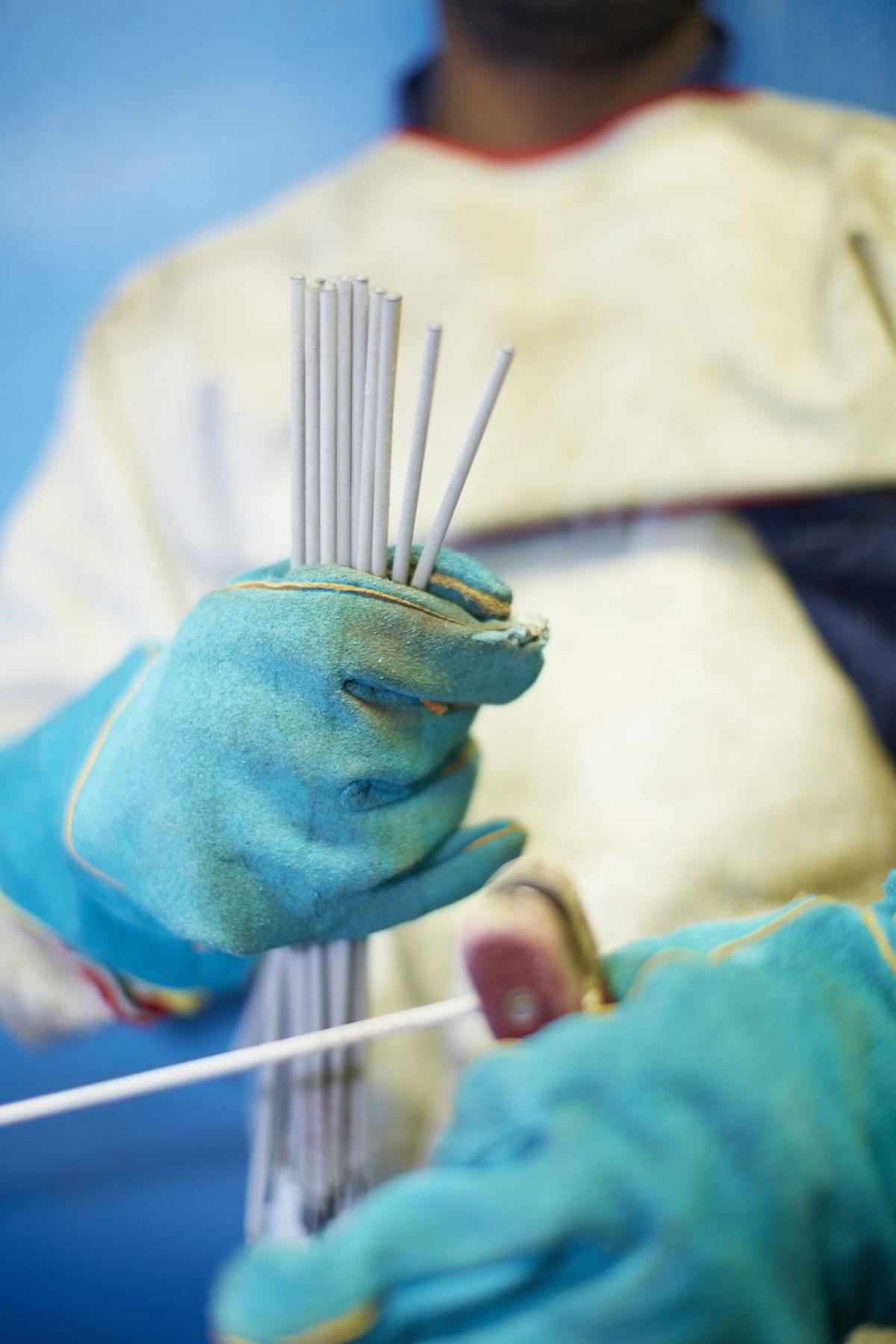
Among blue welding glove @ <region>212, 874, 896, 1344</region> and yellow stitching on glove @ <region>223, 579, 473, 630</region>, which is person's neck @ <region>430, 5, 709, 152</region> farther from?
blue welding glove @ <region>212, 874, 896, 1344</region>

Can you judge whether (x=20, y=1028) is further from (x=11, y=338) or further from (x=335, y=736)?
(x=11, y=338)

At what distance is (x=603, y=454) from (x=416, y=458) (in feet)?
0.88

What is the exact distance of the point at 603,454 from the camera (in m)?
0.63

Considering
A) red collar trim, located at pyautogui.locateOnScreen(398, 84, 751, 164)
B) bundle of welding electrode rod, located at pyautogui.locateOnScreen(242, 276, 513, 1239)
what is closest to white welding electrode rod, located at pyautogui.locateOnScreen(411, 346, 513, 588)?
bundle of welding electrode rod, located at pyautogui.locateOnScreen(242, 276, 513, 1239)

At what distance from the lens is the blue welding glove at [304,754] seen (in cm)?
40

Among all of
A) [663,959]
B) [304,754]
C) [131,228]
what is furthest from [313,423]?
[131,228]

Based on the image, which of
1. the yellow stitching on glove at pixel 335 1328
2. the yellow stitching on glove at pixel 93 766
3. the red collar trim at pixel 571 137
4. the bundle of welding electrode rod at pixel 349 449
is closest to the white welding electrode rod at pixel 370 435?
the bundle of welding electrode rod at pixel 349 449

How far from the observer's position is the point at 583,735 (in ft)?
2.05

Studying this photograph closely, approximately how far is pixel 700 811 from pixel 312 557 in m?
0.29

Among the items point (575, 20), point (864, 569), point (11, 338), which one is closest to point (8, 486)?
point (11, 338)

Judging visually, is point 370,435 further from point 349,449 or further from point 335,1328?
point 335,1328

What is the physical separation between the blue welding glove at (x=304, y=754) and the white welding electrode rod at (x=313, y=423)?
2 cm

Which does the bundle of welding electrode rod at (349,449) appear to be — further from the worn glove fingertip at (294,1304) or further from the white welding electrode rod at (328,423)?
the worn glove fingertip at (294,1304)

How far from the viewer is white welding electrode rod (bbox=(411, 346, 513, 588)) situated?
363mm
